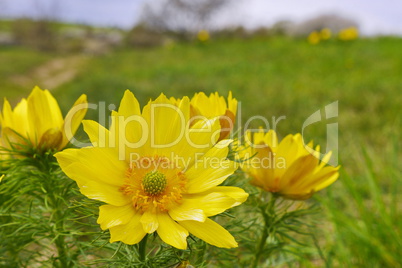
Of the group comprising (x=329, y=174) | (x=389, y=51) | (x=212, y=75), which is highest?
(x=389, y=51)

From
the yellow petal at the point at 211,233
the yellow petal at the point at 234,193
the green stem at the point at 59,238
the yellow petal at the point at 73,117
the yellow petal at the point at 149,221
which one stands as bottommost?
the green stem at the point at 59,238

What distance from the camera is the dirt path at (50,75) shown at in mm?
8259

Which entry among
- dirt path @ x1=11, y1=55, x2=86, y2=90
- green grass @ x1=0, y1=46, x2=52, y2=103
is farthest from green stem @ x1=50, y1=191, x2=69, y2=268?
dirt path @ x1=11, y1=55, x2=86, y2=90

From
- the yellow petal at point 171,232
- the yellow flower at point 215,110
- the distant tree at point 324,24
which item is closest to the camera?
the yellow petal at point 171,232

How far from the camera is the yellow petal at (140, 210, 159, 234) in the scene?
20.3 inches

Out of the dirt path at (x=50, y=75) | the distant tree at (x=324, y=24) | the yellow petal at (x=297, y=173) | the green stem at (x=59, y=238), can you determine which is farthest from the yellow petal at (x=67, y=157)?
the distant tree at (x=324, y=24)

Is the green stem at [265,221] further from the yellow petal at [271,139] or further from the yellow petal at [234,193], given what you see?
the yellow petal at [234,193]

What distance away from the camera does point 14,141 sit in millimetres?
722

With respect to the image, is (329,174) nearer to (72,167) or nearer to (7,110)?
(72,167)

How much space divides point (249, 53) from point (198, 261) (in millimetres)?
7977

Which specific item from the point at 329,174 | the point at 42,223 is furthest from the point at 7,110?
the point at 329,174

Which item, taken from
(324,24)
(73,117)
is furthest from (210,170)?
(324,24)

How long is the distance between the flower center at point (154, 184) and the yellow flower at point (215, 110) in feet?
0.34

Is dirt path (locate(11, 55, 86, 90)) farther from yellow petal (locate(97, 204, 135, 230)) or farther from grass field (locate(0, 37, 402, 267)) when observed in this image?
yellow petal (locate(97, 204, 135, 230))
